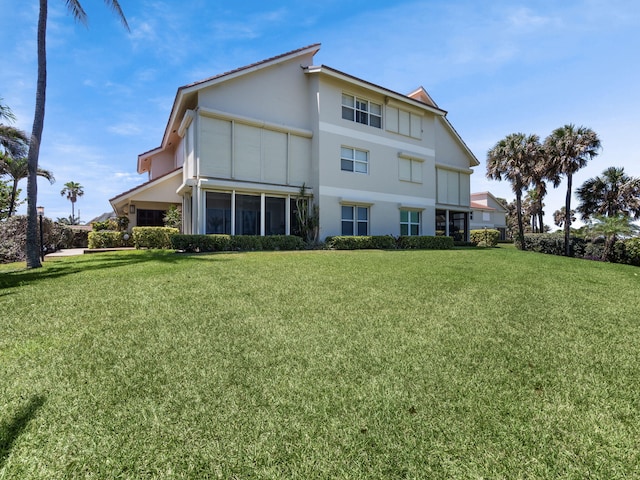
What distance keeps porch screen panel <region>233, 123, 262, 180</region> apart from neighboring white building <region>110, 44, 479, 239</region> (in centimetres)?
5

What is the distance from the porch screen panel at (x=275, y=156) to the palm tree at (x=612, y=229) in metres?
19.3

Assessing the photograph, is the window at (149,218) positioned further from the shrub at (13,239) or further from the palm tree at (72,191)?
the palm tree at (72,191)

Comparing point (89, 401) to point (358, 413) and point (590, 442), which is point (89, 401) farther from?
point (590, 442)

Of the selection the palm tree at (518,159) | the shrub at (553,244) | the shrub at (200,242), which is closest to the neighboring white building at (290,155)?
the shrub at (200,242)

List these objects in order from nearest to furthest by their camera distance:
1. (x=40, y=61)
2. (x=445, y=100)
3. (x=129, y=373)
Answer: (x=129, y=373)
(x=40, y=61)
(x=445, y=100)

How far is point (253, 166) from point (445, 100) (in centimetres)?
1761

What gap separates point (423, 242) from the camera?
786 inches

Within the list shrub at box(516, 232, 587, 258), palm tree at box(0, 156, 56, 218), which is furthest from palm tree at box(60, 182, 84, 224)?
shrub at box(516, 232, 587, 258)

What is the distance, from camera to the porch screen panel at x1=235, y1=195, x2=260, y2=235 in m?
16.0

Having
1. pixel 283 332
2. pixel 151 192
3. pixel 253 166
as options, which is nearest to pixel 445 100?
pixel 253 166

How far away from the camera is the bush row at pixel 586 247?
1752 centimetres

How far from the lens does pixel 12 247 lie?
1541cm

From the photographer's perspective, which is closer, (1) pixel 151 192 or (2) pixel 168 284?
(2) pixel 168 284

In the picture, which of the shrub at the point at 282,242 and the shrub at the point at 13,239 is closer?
the shrub at the point at 282,242
